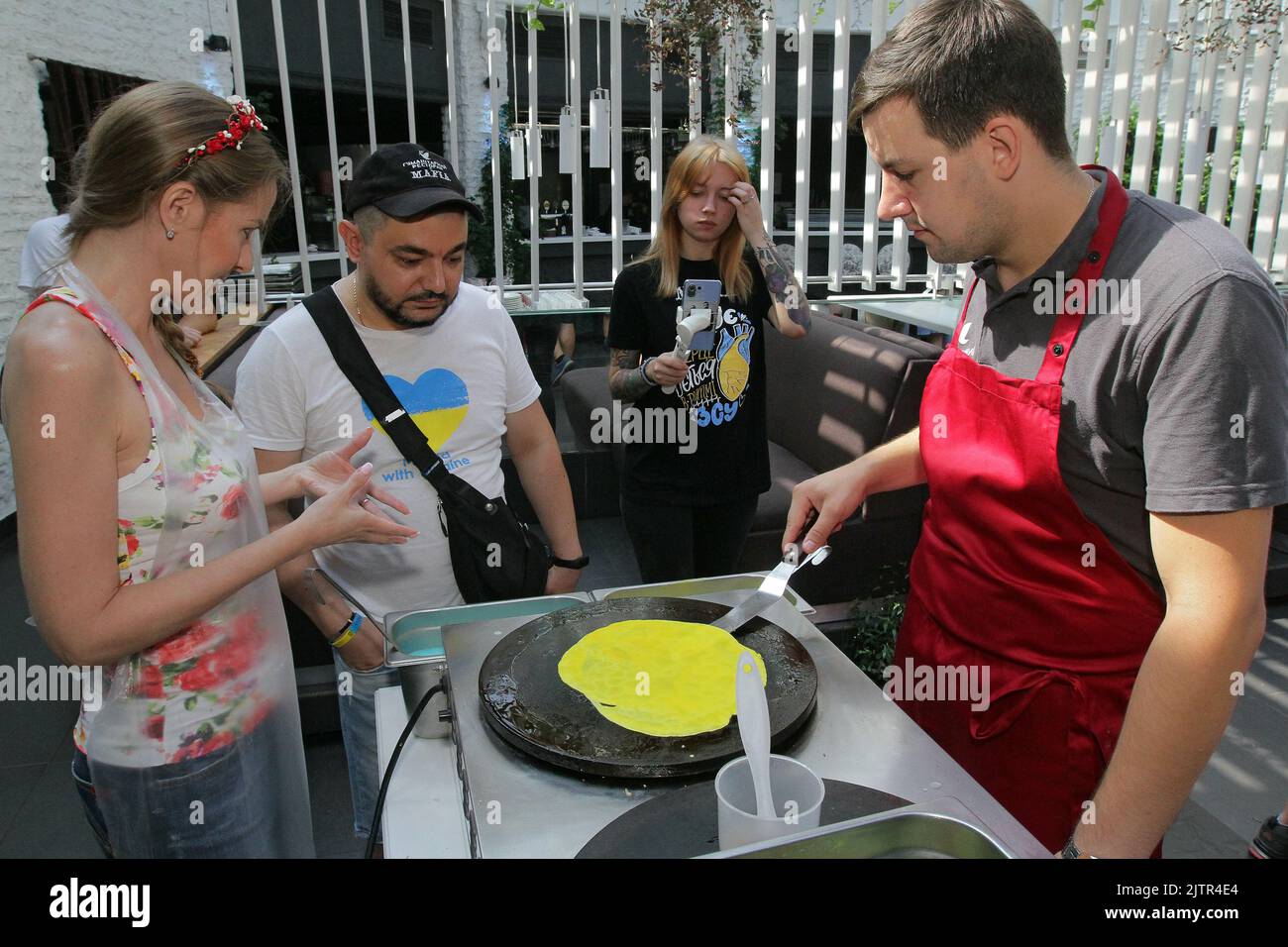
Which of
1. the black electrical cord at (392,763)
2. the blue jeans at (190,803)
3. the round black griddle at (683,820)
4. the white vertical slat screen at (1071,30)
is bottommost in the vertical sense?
the blue jeans at (190,803)

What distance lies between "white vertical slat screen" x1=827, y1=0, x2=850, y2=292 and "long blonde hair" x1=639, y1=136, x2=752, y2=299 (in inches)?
70.4

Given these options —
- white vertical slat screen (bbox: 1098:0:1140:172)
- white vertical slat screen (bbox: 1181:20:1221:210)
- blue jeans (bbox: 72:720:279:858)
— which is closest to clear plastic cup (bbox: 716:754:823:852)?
blue jeans (bbox: 72:720:279:858)

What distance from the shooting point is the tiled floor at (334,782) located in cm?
245

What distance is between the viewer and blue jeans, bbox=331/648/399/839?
1.80 metres

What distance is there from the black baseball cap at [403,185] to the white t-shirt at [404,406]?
0.25 meters

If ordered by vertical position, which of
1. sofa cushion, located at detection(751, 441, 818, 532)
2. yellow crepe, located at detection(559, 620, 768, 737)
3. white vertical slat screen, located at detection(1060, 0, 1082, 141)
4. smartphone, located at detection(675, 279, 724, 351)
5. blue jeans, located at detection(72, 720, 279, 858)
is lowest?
sofa cushion, located at detection(751, 441, 818, 532)

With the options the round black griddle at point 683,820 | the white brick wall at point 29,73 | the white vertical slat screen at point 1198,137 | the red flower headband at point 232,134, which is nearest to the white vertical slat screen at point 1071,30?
the white vertical slat screen at point 1198,137

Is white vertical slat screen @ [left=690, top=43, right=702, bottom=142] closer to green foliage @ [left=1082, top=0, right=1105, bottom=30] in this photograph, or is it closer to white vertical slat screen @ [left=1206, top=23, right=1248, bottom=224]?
green foliage @ [left=1082, top=0, right=1105, bottom=30]

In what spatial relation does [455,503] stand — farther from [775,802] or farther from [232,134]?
[775,802]

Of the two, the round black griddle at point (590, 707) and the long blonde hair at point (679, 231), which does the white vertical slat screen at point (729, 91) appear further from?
the round black griddle at point (590, 707)

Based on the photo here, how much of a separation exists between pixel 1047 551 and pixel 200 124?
1.39m
